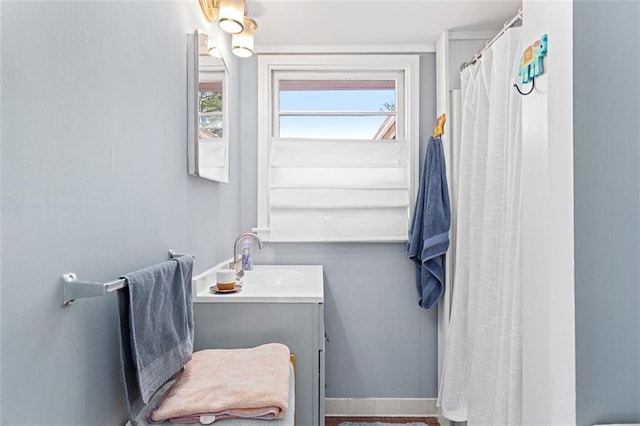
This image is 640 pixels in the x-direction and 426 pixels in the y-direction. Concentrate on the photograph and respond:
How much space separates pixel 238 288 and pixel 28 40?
45.8 inches

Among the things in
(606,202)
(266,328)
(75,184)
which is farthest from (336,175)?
(75,184)

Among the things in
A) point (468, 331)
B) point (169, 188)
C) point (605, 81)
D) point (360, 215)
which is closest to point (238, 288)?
point (169, 188)

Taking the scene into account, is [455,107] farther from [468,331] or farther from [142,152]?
[142,152]

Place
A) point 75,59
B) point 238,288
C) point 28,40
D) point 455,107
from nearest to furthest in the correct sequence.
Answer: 1. point 28,40
2. point 75,59
3. point 238,288
4. point 455,107

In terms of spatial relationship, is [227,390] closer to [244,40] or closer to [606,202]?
[606,202]

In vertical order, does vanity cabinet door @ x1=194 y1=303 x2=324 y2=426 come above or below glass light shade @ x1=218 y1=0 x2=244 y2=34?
below

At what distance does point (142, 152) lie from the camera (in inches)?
42.4

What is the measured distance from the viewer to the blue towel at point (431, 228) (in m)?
2.11

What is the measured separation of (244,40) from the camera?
71.7 inches

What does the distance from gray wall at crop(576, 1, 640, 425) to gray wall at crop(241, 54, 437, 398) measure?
1.48 meters

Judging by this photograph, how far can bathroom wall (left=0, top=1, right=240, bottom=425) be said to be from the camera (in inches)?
24.8

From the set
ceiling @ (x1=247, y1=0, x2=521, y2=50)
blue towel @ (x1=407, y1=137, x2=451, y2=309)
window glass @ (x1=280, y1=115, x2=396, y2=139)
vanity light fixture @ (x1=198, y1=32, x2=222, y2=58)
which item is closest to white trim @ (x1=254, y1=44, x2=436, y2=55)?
ceiling @ (x1=247, y1=0, x2=521, y2=50)

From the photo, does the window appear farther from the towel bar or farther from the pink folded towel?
the towel bar

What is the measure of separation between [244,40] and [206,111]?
459 millimetres
